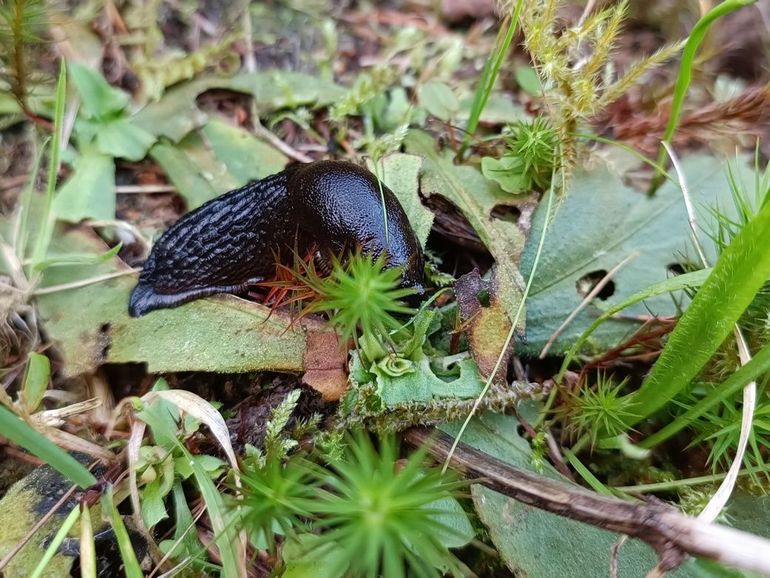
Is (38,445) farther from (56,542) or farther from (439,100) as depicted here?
(439,100)

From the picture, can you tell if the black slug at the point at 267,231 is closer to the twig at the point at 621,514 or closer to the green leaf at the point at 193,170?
the green leaf at the point at 193,170

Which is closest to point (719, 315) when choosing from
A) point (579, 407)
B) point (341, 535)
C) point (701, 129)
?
point (579, 407)

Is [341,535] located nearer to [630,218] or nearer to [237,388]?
[237,388]

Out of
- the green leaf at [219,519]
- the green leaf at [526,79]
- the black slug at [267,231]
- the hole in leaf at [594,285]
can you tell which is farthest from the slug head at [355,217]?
the green leaf at [526,79]

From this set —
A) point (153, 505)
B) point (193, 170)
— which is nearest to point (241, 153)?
point (193, 170)

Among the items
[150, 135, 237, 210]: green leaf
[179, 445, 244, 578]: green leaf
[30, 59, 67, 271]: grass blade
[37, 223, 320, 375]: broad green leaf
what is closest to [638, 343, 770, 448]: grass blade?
[37, 223, 320, 375]: broad green leaf

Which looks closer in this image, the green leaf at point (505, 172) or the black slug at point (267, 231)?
the black slug at point (267, 231)
